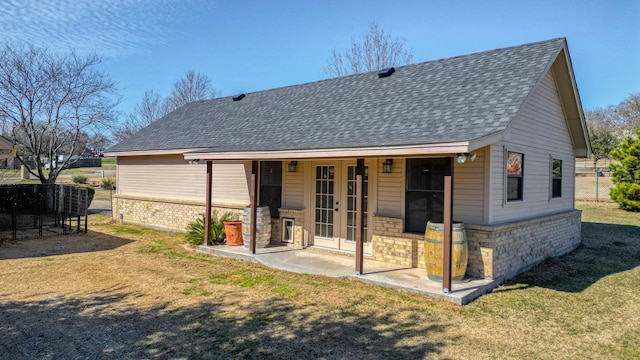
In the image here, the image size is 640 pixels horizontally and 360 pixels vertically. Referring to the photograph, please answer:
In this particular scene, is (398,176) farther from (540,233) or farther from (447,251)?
(540,233)

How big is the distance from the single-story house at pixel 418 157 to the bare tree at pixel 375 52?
524 inches

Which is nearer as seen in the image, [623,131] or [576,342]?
[576,342]

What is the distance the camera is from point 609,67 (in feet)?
58.2

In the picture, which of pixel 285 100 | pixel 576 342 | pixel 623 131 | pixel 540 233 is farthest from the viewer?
pixel 623 131

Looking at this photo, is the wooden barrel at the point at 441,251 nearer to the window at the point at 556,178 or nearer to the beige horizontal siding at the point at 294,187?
the beige horizontal siding at the point at 294,187

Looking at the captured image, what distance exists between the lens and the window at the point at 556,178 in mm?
9359

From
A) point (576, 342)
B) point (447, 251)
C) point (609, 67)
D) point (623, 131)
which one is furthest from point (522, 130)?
point (623, 131)

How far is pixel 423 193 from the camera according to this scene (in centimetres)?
742

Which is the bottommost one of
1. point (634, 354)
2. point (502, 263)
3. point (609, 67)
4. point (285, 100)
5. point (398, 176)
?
point (634, 354)

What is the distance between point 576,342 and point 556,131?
6.48m

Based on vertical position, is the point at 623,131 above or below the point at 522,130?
above

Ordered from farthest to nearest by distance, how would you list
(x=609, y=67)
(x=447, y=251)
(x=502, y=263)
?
(x=609, y=67)
(x=502, y=263)
(x=447, y=251)

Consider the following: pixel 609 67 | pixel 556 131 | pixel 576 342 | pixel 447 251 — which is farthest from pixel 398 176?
pixel 609 67

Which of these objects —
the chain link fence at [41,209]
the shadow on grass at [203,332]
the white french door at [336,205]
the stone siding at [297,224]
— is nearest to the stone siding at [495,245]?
the white french door at [336,205]
